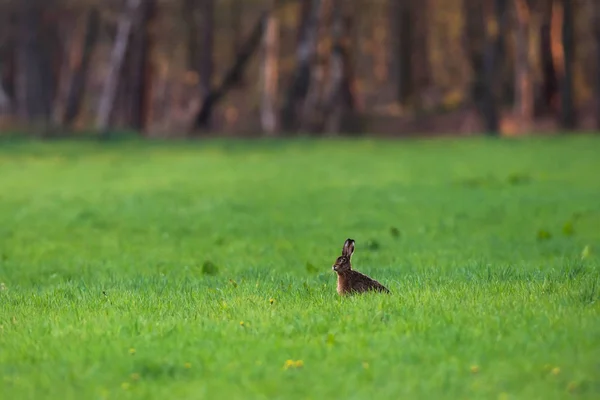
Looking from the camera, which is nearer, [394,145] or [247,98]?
[394,145]

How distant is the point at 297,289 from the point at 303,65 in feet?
116

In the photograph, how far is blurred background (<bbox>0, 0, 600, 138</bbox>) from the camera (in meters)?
44.9

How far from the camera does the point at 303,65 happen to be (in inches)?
1748

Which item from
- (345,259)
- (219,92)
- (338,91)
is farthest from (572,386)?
(219,92)

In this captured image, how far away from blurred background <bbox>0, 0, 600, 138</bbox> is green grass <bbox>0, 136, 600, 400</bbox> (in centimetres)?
2064

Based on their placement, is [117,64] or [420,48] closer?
[117,64]

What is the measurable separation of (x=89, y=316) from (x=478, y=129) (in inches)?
1643

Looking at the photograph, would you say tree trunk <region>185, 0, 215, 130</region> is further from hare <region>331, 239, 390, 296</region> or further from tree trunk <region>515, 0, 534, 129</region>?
hare <region>331, 239, 390, 296</region>

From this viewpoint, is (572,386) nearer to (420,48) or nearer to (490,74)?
(490,74)

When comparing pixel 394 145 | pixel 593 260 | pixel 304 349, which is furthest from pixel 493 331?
pixel 394 145

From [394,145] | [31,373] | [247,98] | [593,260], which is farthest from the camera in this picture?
[247,98]

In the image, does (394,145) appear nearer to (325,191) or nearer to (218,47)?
(325,191)

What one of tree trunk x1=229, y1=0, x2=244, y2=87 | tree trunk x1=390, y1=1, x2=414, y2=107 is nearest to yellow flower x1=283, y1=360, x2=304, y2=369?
tree trunk x1=390, y1=1, x2=414, y2=107

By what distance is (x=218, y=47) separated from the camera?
73.7 meters
